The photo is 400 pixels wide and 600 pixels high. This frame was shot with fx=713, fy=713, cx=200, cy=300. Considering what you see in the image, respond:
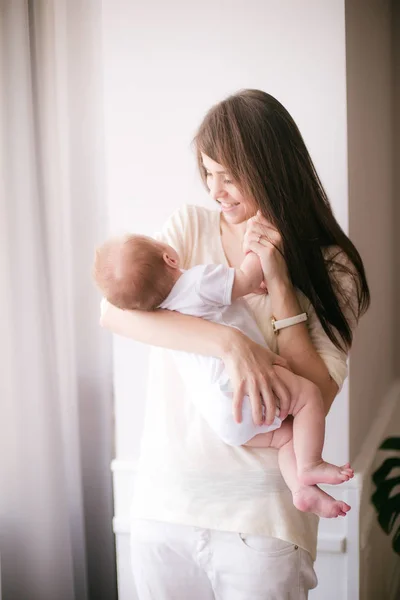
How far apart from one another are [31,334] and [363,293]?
97 centimetres

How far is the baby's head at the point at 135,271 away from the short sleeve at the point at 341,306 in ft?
1.12

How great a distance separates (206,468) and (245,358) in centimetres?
26

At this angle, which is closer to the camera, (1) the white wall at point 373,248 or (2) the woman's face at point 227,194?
(2) the woman's face at point 227,194

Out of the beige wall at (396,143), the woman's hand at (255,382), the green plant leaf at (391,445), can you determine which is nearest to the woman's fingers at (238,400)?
the woman's hand at (255,382)

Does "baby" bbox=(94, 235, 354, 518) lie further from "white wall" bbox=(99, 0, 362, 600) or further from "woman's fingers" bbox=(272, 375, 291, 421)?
"white wall" bbox=(99, 0, 362, 600)

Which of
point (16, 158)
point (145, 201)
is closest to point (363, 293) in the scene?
point (145, 201)

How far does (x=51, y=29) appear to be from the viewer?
2.27m

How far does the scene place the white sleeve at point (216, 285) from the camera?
1.42 m

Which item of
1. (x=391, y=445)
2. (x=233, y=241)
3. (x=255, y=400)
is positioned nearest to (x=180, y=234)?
(x=233, y=241)

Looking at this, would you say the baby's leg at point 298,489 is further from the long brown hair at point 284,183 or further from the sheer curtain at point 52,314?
the sheer curtain at point 52,314

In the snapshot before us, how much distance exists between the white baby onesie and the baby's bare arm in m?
0.02

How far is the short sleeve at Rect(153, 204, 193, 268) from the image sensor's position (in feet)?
5.24

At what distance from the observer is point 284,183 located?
1537 millimetres

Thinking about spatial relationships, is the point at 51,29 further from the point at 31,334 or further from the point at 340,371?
the point at 340,371
